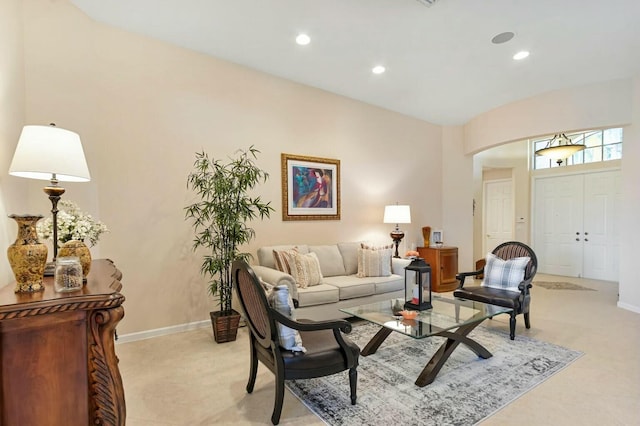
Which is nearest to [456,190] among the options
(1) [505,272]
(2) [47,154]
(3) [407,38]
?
(1) [505,272]

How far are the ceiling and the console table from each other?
295 centimetres

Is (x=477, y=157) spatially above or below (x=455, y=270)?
above

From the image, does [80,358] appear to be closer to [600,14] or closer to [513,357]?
[513,357]

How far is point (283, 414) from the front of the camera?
2.18 meters

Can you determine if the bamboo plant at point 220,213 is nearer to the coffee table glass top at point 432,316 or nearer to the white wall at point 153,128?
the white wall at point 153,128

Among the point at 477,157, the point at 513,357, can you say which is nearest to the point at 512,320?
the point at 513,357

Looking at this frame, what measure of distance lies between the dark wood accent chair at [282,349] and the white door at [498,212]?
742cm

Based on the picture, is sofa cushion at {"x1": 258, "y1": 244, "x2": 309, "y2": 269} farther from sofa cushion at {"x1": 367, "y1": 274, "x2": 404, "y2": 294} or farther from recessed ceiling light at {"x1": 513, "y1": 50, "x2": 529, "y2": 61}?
recessed ceiling light at {"x1": 513, "y1": 50, "x2": 529, "y2": 61}

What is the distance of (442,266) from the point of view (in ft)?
Answer: 18.5

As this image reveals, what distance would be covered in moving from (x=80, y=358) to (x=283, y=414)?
137 cm

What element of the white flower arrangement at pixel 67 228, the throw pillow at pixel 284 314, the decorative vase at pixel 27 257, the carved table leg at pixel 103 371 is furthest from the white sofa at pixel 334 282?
the decorative vase at pixel 27 257

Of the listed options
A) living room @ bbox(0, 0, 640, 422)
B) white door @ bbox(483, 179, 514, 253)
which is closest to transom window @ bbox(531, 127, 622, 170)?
white door @ bbox(483, 179, 514, 253)

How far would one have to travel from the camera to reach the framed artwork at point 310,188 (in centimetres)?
457

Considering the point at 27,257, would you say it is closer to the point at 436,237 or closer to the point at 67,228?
the point at 67,228
